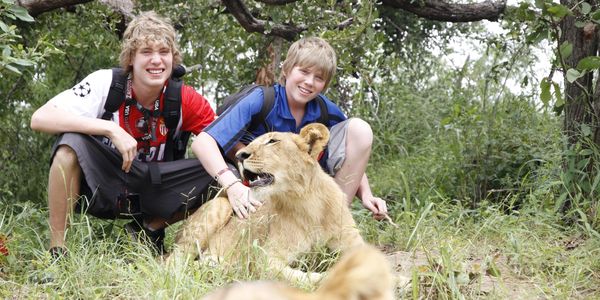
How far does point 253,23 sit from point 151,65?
4.94 ft

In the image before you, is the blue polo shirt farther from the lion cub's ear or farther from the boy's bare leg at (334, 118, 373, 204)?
the lion cub's ear

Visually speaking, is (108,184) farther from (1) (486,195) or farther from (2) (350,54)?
(1) (486,195)

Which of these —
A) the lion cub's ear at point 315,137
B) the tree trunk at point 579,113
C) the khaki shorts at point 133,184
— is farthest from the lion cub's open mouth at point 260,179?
the tree trunk at point 579,113

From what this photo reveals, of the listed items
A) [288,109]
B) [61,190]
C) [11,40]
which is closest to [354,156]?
[288,109]

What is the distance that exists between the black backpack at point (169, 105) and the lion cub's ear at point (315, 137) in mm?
843

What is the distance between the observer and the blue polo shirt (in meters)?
4.27

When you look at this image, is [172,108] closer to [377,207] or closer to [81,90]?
[81,90]

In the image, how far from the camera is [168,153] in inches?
187

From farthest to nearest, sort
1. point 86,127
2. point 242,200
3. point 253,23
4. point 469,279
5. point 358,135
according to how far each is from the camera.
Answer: point 253,23 < point 358,135 < point 86,127 < point 242,200 < point 469,279

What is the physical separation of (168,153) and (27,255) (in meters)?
0.92

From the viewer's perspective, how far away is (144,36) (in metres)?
4.47

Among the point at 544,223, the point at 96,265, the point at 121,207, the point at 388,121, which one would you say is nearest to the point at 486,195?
the point at 544,223

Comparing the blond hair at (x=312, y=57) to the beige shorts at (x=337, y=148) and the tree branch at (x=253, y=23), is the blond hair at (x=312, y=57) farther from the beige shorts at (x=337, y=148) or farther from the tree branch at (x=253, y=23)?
the tree branch at (x=253, y=23)

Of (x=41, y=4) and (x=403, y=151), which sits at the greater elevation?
(x=41, y=4)
